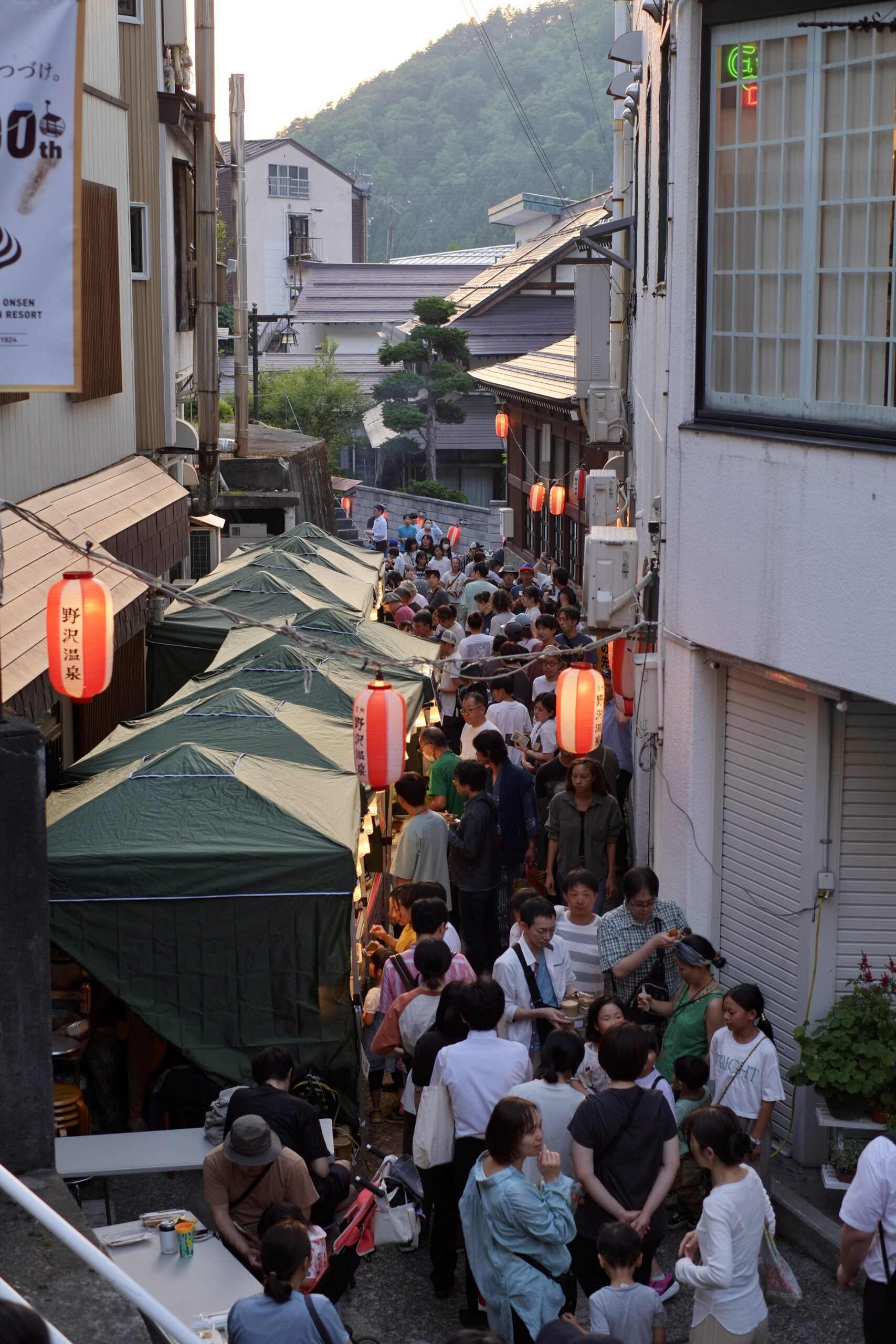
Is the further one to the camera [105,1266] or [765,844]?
[765,844]

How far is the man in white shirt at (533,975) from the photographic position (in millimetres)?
8000

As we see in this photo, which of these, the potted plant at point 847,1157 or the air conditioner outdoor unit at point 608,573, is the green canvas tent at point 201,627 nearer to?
the air conditioner outdoor unit at point 608,573

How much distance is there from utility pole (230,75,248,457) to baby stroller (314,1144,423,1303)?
75.4ft

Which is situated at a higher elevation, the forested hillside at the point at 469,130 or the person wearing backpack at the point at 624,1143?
the forested hillside at the point at 469,130

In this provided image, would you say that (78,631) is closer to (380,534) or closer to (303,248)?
(380,534)

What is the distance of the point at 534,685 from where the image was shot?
50.2 ft

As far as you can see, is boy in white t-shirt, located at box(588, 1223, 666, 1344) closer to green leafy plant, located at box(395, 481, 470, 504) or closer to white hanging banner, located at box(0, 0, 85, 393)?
white hanging banner, located at box(0, 0, 85, 393)

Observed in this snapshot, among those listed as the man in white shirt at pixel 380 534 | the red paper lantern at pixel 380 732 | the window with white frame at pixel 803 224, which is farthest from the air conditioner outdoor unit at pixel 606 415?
the man in white shirt at pixel 380 534

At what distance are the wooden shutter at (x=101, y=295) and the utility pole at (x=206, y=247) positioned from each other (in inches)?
216

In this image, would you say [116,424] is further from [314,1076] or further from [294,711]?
[314,1076]

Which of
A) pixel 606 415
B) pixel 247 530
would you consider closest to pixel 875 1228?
pixel 606 415

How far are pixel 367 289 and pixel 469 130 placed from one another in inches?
2636

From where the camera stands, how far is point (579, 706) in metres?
10.7

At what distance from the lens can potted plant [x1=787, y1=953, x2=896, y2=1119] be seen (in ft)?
25.5
